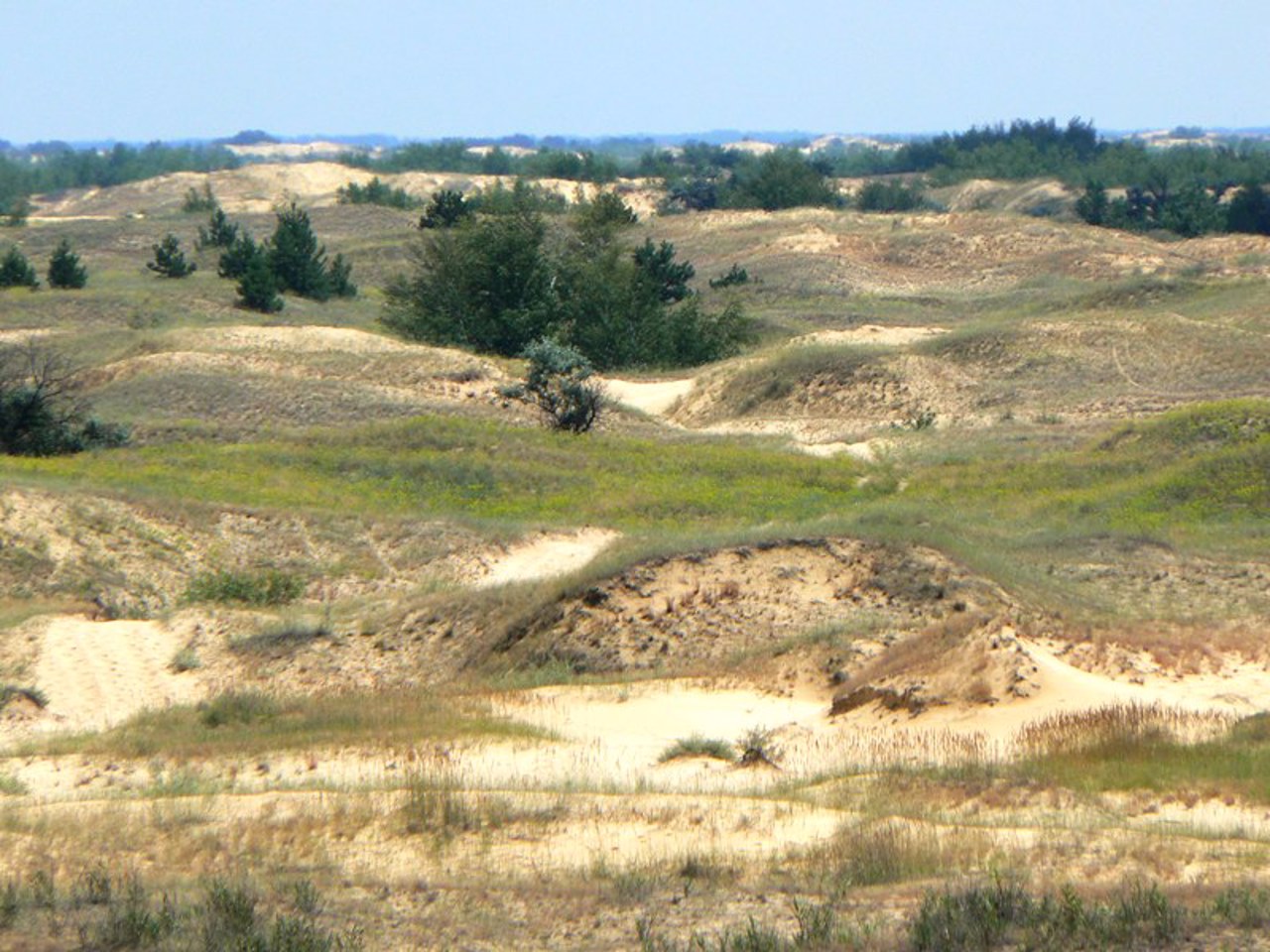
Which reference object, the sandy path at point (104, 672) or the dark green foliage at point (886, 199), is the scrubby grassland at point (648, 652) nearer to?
the sandy path at point (104, 672)

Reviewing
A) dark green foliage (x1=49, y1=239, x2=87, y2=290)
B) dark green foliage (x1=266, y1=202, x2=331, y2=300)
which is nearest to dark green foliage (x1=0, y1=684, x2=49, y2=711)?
dark green foliage (x1=49, y1=239, x2=87, y2=290)

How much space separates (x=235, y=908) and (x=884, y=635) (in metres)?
8.13

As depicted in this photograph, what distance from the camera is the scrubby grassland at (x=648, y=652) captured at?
22.3 ft

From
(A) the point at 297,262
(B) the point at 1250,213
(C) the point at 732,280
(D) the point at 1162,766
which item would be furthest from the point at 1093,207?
(D) the point at 1162,766

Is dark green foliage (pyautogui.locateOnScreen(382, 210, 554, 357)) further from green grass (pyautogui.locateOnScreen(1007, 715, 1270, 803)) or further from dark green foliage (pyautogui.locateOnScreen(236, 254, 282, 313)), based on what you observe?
green grass (pyautogui.locateOnScreen(1007, 715, 1270, 803))

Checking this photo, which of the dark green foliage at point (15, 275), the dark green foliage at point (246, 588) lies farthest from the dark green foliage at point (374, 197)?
the dark green foliage at point (246, 588)

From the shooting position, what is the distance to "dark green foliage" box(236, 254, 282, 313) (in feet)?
138

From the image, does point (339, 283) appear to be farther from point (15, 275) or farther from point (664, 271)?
point (664, 271)

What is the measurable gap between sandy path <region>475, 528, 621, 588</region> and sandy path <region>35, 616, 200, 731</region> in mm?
4113

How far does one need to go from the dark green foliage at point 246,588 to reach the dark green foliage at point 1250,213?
56.5 m

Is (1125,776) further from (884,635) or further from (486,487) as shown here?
(486,487)

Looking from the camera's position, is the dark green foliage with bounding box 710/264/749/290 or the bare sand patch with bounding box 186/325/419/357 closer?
the bare sand patch with bounding box 186/325/419/357

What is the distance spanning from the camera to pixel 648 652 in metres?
14.4

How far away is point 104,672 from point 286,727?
160 inches
